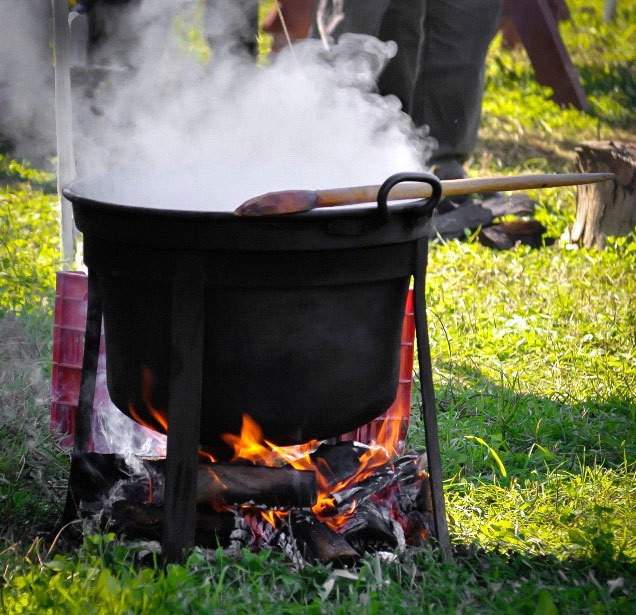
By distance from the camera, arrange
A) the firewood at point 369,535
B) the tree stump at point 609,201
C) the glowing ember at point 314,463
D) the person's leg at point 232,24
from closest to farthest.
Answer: the glowing ember at point 314,463, the firewood at point 369,535, the tree stump at point 609,201, the person's leg at point 232,24

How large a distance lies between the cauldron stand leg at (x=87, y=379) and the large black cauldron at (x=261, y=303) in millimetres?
194

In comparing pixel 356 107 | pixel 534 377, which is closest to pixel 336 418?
pixel 356 107

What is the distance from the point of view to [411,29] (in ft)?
18.6

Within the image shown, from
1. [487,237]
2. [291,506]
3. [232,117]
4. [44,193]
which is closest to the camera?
[291,506]

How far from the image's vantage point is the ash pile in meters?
2.47

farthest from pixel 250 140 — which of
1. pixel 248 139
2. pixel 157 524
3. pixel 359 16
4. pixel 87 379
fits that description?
pixel 359 16

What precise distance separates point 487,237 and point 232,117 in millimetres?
2554

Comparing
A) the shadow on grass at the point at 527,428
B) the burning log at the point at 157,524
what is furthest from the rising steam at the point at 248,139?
the shadow on grass at the point at 527,428

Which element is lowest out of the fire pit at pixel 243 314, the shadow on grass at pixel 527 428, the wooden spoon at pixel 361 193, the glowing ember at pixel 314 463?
the shadow on grass at pixel 527 428

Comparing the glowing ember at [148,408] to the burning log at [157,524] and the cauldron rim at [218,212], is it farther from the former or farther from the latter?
the cauldron rim at [218,212]

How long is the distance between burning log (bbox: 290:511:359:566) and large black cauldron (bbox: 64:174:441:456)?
28 cm

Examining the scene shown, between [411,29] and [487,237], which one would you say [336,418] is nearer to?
[487,237]

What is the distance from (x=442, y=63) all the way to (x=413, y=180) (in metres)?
3.98

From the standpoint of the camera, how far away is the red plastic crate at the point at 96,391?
10.2 feet
